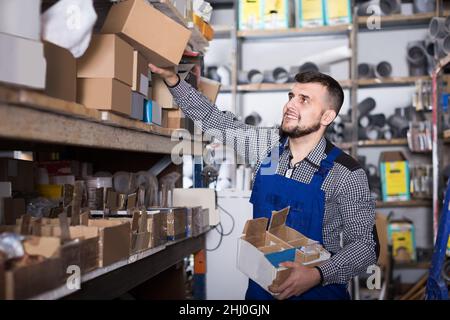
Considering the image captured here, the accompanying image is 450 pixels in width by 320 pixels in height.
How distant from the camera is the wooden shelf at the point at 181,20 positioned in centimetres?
205

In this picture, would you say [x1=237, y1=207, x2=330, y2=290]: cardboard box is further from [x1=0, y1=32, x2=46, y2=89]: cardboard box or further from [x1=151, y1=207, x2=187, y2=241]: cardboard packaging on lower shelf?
[x1=0, y1=32, x2=46, y2=89]: cardboard box

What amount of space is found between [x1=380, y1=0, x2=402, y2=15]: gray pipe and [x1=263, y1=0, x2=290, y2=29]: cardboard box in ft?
2.61

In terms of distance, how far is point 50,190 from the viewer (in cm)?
209

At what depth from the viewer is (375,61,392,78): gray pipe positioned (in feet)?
14.3

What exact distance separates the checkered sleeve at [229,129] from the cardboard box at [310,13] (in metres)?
2.27

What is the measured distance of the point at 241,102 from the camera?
15.5ft

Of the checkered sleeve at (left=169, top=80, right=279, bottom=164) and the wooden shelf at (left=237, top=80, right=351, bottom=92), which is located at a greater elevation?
the wooden shelf at (left=237, top=80, right=351, bottom=92)

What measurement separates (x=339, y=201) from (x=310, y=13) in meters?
2.87

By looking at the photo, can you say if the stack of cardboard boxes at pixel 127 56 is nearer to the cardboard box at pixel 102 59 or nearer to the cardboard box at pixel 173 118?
the cardboard box at pixel 102 59

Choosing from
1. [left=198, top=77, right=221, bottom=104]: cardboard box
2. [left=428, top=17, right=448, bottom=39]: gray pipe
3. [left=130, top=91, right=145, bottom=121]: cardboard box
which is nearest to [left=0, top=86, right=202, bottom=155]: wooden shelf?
[left=130, top=91, right=145, bottom=121]: cardboard box

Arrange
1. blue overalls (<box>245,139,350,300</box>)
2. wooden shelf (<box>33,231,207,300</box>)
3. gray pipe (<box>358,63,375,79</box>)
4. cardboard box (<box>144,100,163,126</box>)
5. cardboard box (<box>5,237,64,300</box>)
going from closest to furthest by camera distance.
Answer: cardboard box (<box>5,237,64,300</box>)
wooden shelf (<box>33,231,207,300</box>)
blue overalls (<box>245,139,350,300</box>)
cardboard box (<box>144,100,163,126</box>)
gray pipe (<box>358,63,375,79</box>)
